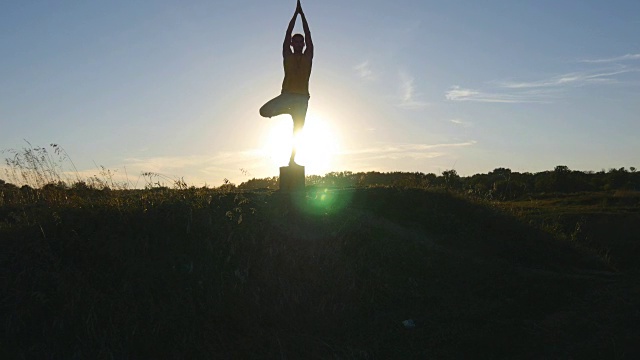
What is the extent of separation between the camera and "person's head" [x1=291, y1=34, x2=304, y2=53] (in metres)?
10.9

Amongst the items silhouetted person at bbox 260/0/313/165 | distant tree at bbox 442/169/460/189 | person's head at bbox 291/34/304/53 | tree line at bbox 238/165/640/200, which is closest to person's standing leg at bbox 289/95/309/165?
silhouetted person at bbox 260/0/313/165

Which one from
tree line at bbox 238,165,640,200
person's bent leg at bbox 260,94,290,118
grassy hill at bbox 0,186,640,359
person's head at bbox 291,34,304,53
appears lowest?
grassy hill at bbox 0,186,640,359

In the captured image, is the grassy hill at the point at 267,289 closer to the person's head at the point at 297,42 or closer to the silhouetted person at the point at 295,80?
the silhouetted person at the point at 295,80

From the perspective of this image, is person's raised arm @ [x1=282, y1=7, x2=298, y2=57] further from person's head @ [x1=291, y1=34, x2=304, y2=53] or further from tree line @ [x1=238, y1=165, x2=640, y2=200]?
tree line @ [x1=238, y1=165, x2=640, y2=200]

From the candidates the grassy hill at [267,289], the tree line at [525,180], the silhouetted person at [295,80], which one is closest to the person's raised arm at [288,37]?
the silhouetted person at [295,80]

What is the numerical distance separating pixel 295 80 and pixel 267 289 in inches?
190

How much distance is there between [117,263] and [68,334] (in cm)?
118

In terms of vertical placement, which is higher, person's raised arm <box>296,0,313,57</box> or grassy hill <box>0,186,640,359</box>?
person's raised arm <box>296,0,313,57</box>

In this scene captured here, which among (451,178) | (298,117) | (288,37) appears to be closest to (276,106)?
(298,117)

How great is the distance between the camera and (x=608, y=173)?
3100cm

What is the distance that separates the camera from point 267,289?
25.1ft

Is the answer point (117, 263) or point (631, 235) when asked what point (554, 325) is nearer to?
point (117, 263)

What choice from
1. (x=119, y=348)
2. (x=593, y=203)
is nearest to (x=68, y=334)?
(x=119, y=348)

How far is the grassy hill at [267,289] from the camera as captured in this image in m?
6.48
